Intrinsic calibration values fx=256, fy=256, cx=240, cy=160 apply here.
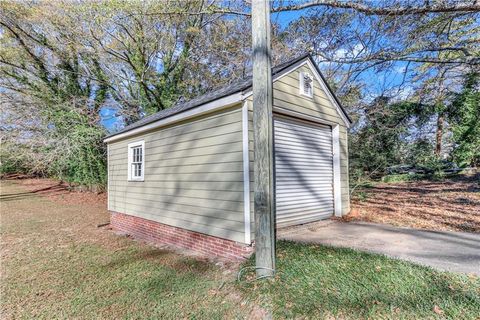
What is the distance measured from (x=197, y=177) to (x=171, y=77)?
11055mm

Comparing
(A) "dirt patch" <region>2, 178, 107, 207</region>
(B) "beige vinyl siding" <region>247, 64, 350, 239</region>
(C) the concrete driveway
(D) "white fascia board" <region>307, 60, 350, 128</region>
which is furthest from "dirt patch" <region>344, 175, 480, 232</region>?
(A) "dirt patch" <region>2, 178, 107, 207</region>

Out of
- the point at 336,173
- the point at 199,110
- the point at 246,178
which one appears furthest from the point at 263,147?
the point at 336,173

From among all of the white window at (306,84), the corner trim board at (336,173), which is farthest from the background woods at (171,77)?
the white window at (306,84)

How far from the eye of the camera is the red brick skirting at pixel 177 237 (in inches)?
173

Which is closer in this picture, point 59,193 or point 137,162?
point 137,162

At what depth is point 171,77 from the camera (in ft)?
47.4

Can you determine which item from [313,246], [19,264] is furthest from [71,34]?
[313,246]

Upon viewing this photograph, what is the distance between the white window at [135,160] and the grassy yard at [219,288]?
238 centimetres

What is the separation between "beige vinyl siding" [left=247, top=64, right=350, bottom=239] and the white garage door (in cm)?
29

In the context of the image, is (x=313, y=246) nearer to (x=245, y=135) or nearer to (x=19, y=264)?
(x=245, y=135)

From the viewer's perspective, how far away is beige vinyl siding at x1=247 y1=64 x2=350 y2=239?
15.9 ft

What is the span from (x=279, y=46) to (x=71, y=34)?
964 centimetres

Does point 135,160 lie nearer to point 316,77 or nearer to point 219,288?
point 219,288

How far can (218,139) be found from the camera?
464 centimetres
